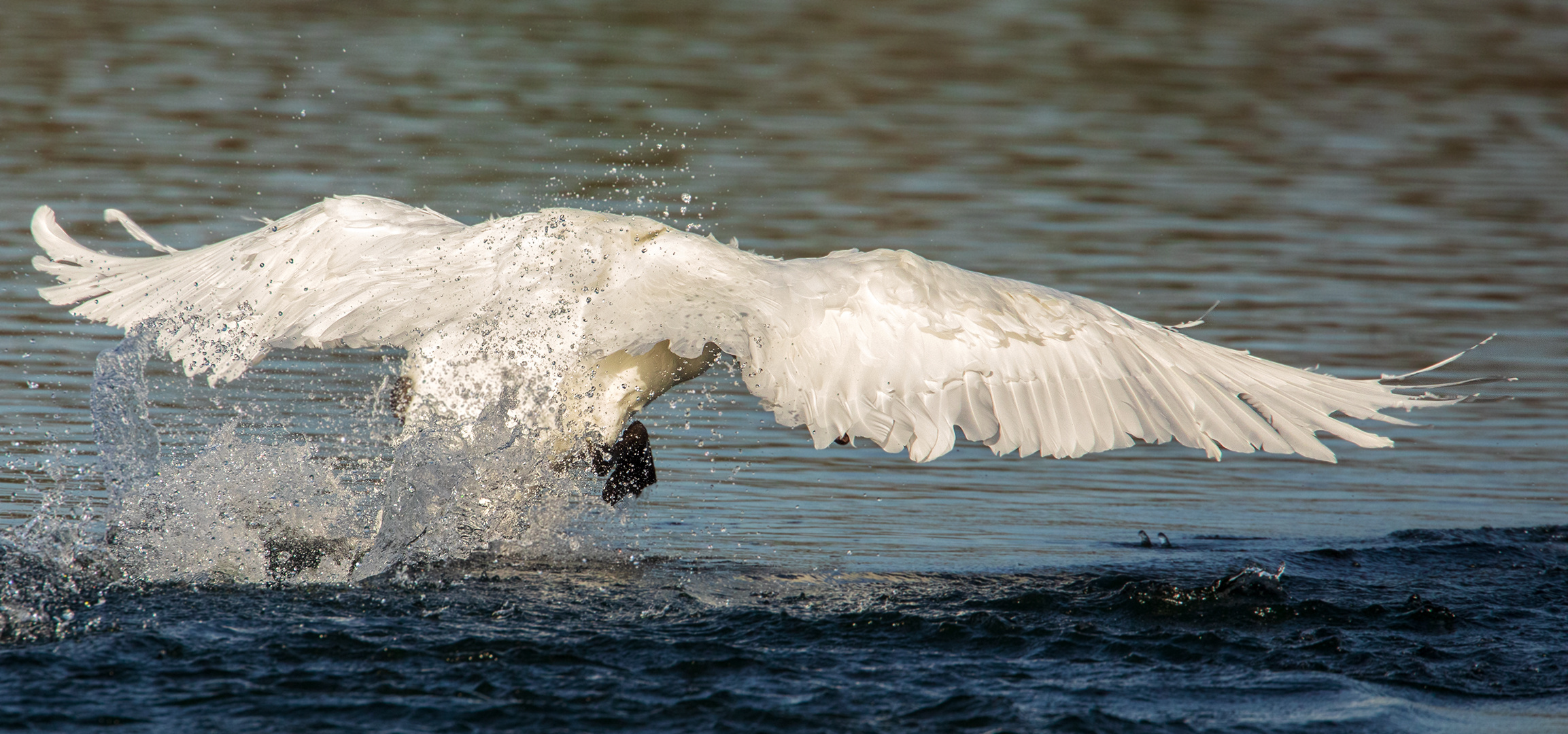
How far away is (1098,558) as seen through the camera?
7.61 meters

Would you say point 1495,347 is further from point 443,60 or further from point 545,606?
point 443,60

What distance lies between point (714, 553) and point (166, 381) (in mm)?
3762

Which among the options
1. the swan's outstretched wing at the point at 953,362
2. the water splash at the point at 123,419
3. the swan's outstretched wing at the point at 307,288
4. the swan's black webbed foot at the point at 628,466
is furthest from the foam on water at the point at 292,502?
the swan's outstretched wing at the point at 953,362

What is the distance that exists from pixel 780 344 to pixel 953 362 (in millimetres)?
639

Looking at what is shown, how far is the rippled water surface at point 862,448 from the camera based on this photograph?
5617 mm

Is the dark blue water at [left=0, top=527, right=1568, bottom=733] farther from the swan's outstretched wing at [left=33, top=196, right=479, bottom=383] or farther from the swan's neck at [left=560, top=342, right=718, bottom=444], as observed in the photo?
the swan's outstretched wing at [left=33, top=196, right=479, bottom=383]

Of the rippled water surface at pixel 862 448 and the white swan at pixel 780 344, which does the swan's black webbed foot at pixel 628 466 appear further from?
the rippled water surface at pixel 862 448

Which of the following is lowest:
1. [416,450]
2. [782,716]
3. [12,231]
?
[782,716]

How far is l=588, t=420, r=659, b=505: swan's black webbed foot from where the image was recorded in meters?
7.13

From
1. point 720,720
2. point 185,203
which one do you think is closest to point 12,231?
point 185,203

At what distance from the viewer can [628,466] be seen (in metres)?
7.20

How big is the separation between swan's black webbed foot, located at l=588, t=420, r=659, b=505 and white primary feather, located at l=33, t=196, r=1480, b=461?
7.0 inches

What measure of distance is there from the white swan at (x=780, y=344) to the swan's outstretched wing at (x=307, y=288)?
0.04 feet

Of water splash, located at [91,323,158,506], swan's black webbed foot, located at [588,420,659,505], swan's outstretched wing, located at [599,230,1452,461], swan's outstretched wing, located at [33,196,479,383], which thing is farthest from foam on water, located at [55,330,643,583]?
swan's outstretched wing, located at [599,230,1452,461]
